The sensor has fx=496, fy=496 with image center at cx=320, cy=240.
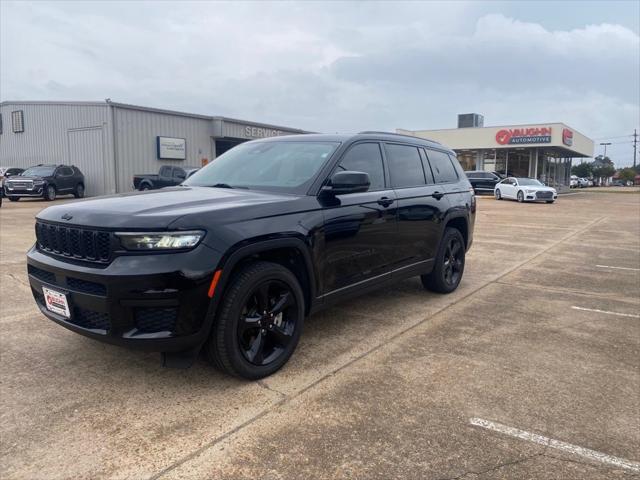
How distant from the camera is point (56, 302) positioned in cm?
326

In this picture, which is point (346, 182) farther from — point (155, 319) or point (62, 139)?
point (62, 139)

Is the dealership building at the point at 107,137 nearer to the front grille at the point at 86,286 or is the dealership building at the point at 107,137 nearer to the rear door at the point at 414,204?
the rear door at the point at 414,204

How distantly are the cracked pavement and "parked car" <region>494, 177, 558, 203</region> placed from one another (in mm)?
22447

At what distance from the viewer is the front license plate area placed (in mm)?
3166

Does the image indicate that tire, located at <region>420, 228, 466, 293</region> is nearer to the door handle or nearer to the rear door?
the rear door

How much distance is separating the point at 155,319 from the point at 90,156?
84.0 feet

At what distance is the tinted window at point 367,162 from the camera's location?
429 centimetres

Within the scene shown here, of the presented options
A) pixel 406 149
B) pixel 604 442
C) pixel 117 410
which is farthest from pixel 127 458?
pixel 406 149

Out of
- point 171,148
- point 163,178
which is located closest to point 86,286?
point 163,178

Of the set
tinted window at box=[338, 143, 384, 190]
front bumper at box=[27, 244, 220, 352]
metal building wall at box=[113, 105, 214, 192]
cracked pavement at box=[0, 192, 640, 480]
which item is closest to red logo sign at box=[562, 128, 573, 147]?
metal building wall at box=[113, 105, 214, 192]

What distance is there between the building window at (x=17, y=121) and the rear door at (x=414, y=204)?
30684 millimetres

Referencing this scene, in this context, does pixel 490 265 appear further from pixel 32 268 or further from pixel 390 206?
pixel 32 268

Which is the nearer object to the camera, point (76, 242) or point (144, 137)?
point (76, 242)

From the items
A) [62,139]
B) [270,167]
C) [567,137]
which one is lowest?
[270,167]
